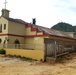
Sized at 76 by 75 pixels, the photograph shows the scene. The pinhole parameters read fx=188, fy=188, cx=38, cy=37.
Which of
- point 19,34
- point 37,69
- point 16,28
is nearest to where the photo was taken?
point 37,69

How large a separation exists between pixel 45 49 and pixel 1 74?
9.09 m

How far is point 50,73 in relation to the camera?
13766 millimetres

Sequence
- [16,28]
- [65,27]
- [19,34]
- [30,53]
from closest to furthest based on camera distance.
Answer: [30,53] → [16,28] → [19,34] → [65,27]

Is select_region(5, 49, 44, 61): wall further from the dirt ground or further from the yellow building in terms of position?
the dirt ground

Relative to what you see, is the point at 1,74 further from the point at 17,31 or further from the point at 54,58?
the point at 17,31

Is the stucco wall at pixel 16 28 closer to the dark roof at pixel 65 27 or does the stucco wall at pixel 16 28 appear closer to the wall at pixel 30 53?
the wall at pixel 30 53

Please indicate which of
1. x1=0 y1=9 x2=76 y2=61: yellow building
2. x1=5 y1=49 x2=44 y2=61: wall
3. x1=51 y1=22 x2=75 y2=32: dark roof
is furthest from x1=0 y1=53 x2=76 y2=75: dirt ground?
x1=51 y1=22 x2=75 y2=32: dark roof

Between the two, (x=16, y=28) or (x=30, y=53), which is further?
(x=16, y=28)

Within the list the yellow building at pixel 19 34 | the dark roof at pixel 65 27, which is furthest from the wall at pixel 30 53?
the dark roof at pixel 65 27

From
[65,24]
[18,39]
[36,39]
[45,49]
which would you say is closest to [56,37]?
[36,39]

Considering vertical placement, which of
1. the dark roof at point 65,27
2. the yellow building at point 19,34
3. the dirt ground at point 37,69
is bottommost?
the dirt ground at point 37,69

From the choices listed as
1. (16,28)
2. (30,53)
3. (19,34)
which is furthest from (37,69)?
(19,34)

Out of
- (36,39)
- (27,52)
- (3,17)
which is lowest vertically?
(27,52)

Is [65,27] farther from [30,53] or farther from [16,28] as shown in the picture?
[30,53]
